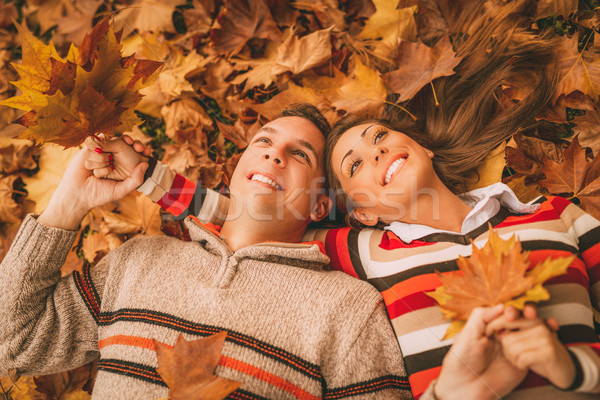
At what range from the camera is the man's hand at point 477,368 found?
1.14 meters

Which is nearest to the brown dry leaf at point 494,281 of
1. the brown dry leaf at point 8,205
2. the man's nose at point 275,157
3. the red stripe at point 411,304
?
the red stripe at point 411,304

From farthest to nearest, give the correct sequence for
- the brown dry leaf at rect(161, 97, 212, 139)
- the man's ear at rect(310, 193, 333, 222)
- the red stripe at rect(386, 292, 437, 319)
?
the brown dry leaf at rect(161, 97, 212, 139) < the man's ear at rect(310, 193, 333, 222) < the red stripe at rect(386, 292, 437, 319)

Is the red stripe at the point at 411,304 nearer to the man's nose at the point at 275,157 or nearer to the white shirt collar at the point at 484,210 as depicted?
the white shirt collar at the point at 484,210

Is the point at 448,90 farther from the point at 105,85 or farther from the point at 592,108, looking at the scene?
the point at 105,85

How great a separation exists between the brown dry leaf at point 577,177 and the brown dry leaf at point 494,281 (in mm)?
811

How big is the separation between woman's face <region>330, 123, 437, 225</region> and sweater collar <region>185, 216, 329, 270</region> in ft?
1.11

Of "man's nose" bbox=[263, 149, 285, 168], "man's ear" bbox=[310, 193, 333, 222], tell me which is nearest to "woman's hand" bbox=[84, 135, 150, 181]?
"man's nose" bbox=[263, 149, 285, 168]

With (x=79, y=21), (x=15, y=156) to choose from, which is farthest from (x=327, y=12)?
(x=15, y=156)

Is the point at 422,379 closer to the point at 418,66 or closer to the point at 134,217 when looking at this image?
the point at 418,66

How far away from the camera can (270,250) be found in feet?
5.55

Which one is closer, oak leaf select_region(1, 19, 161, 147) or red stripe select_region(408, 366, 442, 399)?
oak leaf select_region(1, 19, 161, 147)

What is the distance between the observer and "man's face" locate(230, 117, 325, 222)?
1.80 meters

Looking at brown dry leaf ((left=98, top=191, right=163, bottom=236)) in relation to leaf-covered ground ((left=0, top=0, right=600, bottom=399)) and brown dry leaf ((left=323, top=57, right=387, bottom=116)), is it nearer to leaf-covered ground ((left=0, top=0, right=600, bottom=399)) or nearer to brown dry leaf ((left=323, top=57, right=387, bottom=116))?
leaf-covered ground ((left=0, top=0, right=600, bottom=399))

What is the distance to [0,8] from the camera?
280 centimetres
